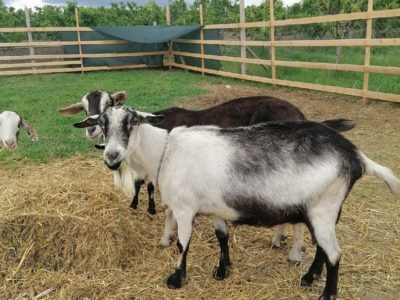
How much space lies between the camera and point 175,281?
3.21 meters

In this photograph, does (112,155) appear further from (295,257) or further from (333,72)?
(333,72)

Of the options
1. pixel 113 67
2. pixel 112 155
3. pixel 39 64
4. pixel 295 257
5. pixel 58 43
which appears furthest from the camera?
pixel 113 67

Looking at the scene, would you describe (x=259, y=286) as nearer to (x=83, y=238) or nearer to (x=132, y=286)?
(x=132, y=286)

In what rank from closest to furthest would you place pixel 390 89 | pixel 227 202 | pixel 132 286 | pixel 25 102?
pixel 227 202, pixel 132 286, pixel 390 89, pixel 25 102

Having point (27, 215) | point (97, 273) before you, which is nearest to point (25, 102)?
point (27, 215)

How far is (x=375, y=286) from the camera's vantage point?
3.16 m

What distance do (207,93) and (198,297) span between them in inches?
335

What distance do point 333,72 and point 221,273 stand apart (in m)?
9.49

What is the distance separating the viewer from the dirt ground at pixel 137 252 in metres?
3.14

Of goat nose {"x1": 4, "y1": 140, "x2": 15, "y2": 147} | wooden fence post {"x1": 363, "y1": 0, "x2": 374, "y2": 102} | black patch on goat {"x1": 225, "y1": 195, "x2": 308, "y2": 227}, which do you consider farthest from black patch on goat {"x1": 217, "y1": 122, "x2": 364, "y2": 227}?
wooden fence post {"x1": 363, "y1": 0, "x2": 374, "y2": 102}

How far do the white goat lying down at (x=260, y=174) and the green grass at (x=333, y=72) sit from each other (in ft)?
24.2

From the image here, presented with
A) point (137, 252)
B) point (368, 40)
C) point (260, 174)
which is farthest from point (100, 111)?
point (368, 40)

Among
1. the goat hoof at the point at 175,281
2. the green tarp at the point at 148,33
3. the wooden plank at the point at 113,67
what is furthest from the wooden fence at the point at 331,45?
Answer: the goat hoof at the point at 175,281

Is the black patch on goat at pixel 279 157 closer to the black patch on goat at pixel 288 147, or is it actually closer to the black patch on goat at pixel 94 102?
the black patch on goat at pixel 288 147
